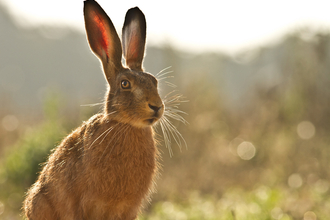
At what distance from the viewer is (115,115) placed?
2.83 meters

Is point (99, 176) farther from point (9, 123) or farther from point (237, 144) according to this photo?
point (9, 123)

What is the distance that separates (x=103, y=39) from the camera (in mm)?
3076

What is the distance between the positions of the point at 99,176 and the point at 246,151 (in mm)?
5759

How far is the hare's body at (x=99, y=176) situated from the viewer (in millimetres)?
2672

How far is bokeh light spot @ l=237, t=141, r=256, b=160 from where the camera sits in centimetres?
771

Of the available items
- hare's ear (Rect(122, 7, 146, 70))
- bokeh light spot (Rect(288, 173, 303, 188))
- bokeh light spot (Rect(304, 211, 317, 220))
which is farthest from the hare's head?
bokeh light spot (Rect(288, 173, 303, 188))

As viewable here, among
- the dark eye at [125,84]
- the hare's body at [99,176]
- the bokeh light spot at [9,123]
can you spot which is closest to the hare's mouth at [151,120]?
the hare's body at [99,176]

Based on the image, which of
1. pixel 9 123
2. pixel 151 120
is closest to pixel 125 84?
pixel 151 120

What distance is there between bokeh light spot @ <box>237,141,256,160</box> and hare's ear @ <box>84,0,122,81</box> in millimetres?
5410

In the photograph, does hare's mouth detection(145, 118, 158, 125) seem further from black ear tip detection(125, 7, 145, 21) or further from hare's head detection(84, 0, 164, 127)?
black ear tip detection(125, 7, 145, 21)

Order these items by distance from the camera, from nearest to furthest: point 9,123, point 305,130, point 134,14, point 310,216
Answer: point 134,14, point 310,216, point 305,130, point 9,123

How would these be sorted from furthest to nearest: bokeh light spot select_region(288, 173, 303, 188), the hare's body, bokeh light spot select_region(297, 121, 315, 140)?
bokeh light spot select_region(297, 121, 315, 140) → bokeh light spot select_region(288, 173, 303, 188) → the hare's body

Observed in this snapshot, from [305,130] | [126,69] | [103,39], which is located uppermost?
[103,39]

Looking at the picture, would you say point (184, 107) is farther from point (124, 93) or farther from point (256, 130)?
point (124, 93)
